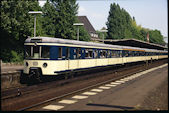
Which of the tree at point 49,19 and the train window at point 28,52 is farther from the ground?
the tree at point 49,19

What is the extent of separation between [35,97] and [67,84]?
4.75 metres

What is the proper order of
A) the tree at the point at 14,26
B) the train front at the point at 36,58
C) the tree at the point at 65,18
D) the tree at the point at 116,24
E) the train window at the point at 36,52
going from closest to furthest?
the train front at the point at 36,58 < the train window at the point at 36,52 < the tree at the point at 14,26 < the tree at the point at 65,18 < the tree at the point at 116,24

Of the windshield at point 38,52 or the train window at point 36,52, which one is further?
the train window at point 36,52

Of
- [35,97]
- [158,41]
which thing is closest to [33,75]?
[35,97]

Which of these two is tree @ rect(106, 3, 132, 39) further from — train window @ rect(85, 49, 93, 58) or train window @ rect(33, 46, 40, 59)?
train window @ rect(33, 46, 40, 59)

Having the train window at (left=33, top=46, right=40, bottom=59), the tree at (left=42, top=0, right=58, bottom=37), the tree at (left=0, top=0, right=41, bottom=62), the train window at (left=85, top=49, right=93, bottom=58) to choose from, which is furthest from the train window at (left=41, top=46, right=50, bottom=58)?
the tree at (left=42, top=0, right=58, bottom=37)

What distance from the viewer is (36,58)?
15.6 m

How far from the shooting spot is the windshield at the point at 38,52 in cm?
1556

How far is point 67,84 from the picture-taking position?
1669 cm

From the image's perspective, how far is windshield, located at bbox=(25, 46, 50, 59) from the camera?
1556 centimetres

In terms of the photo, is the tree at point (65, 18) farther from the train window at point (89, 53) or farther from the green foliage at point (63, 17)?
the train window at point (89, 53)

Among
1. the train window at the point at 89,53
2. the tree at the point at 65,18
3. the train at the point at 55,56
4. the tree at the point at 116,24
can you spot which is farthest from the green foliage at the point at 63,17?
the tree at the point at 116,24

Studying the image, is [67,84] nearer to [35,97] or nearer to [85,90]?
[85,90]

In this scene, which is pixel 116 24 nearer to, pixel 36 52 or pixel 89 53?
pixel 89 53
